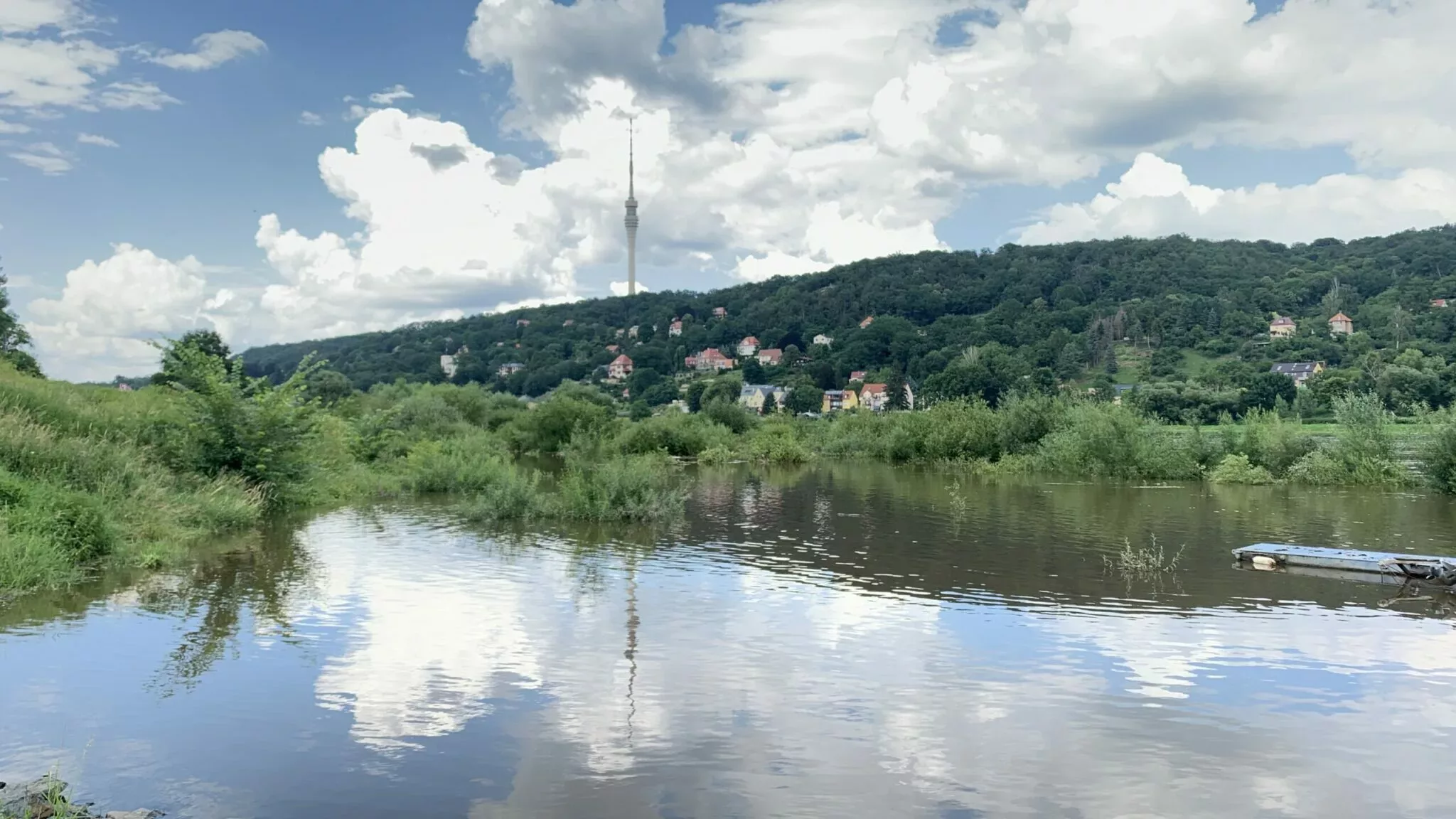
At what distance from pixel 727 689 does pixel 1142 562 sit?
10.1 metres

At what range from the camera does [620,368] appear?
11425cm

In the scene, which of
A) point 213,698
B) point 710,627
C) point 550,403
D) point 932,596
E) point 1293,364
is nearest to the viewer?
point 213,698

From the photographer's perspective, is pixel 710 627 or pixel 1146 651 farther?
pixel 710 627

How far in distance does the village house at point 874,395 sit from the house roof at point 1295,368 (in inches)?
1257

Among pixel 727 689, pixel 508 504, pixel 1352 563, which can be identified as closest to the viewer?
pixel 727 689

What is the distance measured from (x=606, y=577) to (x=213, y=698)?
23.1 feet

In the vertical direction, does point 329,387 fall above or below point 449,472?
above

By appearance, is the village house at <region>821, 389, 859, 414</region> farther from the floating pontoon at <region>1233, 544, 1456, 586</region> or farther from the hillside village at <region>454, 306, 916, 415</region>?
the floating pontoon at <region>1233, 544, 1456, 586</region>

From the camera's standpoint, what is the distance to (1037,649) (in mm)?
10875

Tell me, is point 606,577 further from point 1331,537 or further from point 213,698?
point 1331,537

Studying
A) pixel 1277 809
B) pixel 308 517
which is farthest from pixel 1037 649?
pixel 308 517

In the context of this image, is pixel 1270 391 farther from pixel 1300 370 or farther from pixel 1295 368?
pixel 1295 368

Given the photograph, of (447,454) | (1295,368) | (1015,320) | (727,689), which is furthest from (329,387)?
(1295,368)

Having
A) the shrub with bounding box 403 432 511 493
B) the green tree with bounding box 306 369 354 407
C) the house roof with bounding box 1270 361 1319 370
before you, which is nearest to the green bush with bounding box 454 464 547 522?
the shrub with bounding box 403 432 511 493
